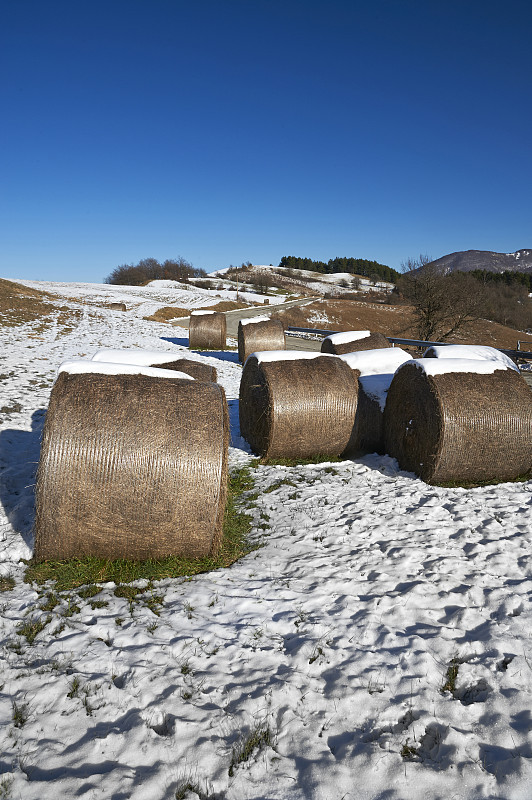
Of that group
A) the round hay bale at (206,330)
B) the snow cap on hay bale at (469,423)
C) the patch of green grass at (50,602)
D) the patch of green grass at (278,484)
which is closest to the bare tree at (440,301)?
the round hay bale at (206,330)

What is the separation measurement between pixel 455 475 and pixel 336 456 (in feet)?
6.93

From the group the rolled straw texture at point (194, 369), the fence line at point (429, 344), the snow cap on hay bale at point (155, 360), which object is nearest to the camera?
the snow cap on hay bale at point (155, 360)

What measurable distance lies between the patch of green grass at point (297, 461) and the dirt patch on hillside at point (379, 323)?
25335 mm

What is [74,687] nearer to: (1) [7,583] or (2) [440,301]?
(1) [7,583]

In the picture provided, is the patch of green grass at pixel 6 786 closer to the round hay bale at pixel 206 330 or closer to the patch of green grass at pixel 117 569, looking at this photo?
the patch of green grass at pixel 117 569

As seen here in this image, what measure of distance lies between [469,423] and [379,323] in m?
41.0

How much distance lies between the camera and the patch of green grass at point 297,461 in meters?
7.89

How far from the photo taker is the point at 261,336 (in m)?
18.8

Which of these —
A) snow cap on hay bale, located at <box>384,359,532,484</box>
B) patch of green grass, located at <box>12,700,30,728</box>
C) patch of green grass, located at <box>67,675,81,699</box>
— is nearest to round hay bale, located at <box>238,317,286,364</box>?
snow cap on hay bale, located at <box>384,359,532,484</box>

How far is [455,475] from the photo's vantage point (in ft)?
22.4

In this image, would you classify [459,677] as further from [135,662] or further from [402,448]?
[402,448]

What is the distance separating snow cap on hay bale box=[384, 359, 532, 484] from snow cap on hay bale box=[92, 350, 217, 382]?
3.69m

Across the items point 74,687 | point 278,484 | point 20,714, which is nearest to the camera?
point 20,714

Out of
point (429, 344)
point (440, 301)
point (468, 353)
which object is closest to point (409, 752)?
point (468, 353)
